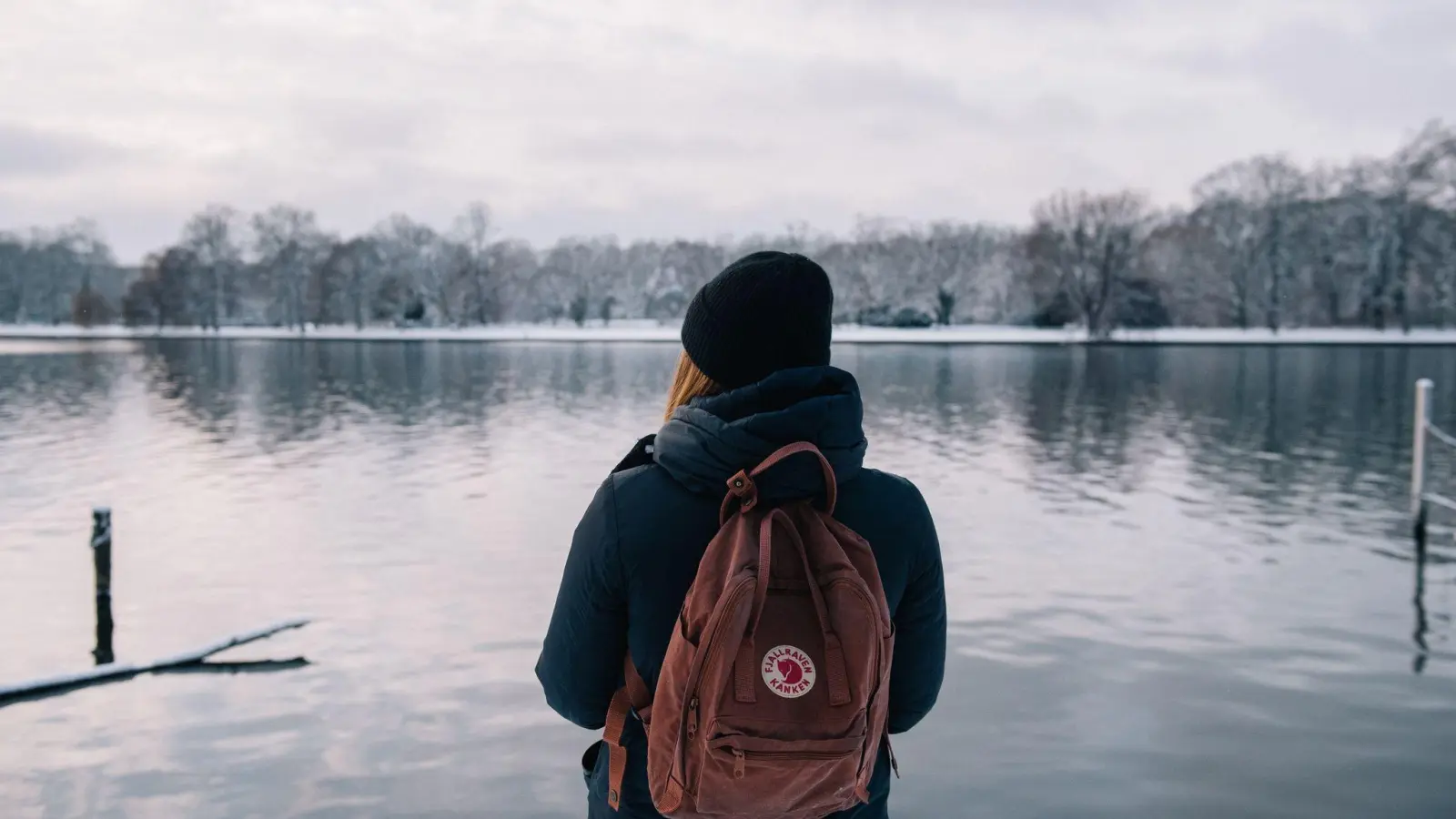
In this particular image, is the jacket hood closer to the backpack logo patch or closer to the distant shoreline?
the backpack logo patch

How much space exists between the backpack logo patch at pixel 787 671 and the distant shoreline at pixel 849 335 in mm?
72749

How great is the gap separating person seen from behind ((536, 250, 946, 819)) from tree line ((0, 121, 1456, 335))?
250 ft

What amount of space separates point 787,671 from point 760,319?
646 mm

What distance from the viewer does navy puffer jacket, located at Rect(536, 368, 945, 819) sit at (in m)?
2.07

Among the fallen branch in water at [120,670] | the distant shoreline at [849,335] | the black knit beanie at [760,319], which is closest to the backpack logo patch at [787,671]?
the black knit beanie at [760,319]

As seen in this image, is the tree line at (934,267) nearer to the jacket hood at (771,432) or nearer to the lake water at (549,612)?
the lake water at (549,612)

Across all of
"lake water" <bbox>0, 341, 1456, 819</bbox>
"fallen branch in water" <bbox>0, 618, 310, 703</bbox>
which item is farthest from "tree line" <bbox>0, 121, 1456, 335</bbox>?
"fallen branch in water" <bbox>0, 618, 310, 703</bbox>

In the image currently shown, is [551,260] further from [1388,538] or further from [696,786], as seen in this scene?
[696,786]

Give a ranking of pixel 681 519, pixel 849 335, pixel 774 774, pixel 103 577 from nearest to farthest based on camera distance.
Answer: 1. pixel 774 774
2. pixel 681 519
3. pixel 103 577
4. pixel 849 335

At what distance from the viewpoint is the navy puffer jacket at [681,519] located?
207 cm

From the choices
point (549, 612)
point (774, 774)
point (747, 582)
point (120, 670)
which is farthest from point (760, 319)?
point (549, 612)

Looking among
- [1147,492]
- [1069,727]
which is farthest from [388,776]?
[1147,492]

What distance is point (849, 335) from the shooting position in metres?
83.9

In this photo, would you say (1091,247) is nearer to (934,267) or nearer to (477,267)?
(934,267)
